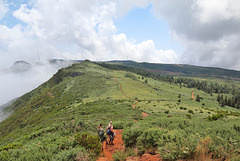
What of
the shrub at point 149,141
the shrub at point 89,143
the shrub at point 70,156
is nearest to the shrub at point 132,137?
the shrub at point 149,141

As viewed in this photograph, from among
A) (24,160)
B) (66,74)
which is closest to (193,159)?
(24,160)

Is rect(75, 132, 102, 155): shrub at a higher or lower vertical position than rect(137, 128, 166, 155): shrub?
lower

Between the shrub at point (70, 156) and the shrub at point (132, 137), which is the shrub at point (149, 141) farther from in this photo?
the shrub at point (70, 156)

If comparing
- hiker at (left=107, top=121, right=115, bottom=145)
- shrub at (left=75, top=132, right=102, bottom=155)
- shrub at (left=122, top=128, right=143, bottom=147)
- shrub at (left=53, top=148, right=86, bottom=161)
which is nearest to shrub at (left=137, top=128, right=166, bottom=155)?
shrub at (left=122, top=128, right=143, bottom=147)

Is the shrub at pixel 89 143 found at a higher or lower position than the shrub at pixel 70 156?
lower

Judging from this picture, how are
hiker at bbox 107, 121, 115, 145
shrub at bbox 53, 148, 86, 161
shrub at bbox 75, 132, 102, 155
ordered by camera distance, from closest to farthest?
shrub at bbox 53, 148, 86, 161
shrub at bbox 75, 132, 102, 155
hiker at bbox 107, 121, 115, 145

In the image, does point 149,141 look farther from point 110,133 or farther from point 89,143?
point 110,133

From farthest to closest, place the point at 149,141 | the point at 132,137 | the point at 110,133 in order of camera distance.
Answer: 1. the point at 110,133
2. the point at 132,137
3. the point at 149,141

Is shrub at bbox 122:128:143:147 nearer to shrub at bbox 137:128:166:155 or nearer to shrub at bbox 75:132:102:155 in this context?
shrub at bbox 137:128:166:155

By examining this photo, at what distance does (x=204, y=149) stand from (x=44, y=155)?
800 centimetres

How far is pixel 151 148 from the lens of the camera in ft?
25.1

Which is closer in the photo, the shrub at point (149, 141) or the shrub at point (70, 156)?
the shrub at point (70, 156)

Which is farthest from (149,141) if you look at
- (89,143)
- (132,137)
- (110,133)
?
(110,133)

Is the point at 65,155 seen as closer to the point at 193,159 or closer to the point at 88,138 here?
the point at 88,138
